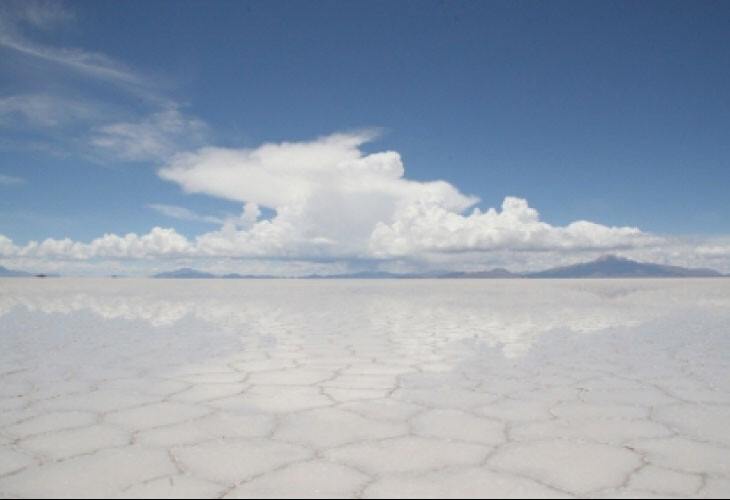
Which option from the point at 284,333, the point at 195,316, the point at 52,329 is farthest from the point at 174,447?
the point at 195,316

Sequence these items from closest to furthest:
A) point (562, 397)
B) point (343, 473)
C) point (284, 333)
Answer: point (343, 473), point (562, 397), point (284, 333)

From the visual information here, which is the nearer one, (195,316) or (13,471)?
(13,471)

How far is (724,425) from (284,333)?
3.90 meters

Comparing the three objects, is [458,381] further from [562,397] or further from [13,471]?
[13,471]

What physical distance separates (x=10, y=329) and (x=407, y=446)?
17.7 ft

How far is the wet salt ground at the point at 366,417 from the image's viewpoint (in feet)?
4.86

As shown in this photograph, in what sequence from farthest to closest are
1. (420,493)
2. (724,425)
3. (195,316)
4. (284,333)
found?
1. (195,316)
2. (284,333)
3. (724,425)
4. (420,493)

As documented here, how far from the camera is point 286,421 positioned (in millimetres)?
2096

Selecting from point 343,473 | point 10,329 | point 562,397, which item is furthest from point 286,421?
point 10,329

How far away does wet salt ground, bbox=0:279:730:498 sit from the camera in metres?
1.48

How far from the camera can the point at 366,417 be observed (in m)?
2.14

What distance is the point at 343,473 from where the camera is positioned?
153cm

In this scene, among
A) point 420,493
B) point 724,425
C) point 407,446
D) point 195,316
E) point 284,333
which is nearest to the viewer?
point 420,493

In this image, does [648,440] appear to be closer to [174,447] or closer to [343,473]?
[343,473]
